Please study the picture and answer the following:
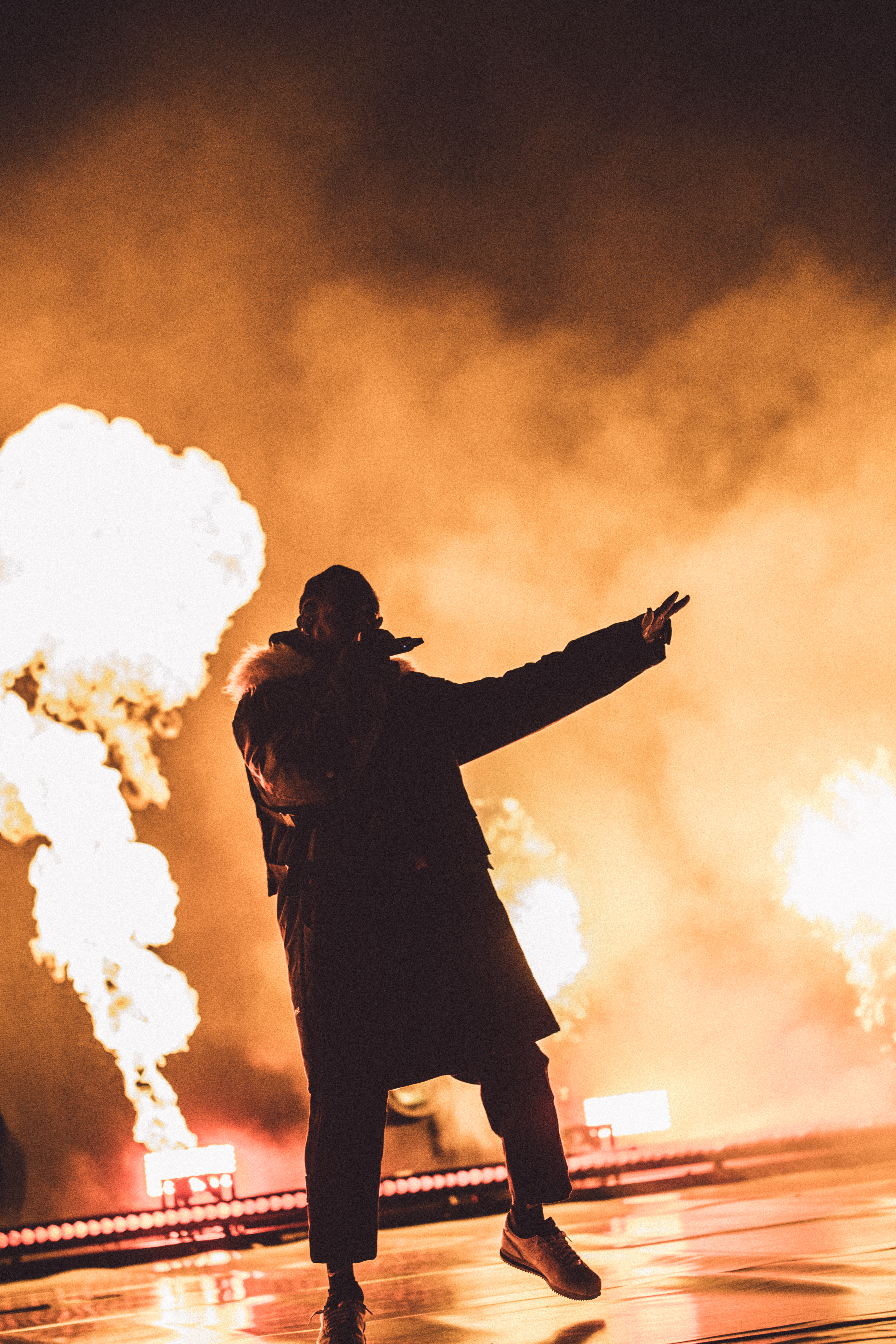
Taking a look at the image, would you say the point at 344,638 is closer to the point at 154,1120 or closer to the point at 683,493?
the point at 683,493

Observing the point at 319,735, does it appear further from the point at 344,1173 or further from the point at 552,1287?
the point at 552,1287

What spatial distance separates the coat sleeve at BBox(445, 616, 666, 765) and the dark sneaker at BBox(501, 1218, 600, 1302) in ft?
2.60

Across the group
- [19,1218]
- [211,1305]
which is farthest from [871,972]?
[211,1305]

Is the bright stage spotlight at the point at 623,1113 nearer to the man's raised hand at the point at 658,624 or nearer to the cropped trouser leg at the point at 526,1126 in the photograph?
the cropped trouser leg at the point at 526,1126

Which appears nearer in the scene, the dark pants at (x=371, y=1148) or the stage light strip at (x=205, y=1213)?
the dark pants at (x=371, y=1148)

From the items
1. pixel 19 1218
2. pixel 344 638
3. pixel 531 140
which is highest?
pixel 531 140

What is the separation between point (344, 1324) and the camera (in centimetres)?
171

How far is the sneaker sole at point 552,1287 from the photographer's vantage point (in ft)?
6.17

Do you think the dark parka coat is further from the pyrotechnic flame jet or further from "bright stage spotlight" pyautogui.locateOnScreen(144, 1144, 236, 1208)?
the pyrotechnic flame jet

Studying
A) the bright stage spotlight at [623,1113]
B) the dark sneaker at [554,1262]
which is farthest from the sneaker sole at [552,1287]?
the bright stage spotlight at [623,1113]

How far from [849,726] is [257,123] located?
704cm

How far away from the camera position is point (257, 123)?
825 cm

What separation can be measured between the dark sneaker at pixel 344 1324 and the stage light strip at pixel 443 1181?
340 cm

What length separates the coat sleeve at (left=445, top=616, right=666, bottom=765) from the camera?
2074mm
